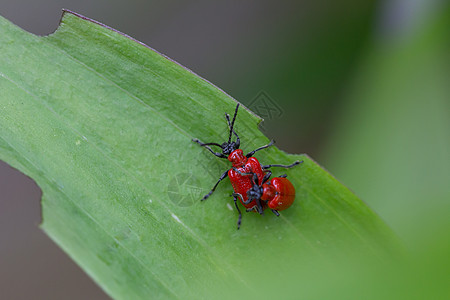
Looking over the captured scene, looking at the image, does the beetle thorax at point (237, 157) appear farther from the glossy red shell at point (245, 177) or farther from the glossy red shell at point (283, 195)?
the glossy red shell at point (283, 195)

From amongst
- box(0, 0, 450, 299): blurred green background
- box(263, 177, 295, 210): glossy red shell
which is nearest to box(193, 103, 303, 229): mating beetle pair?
box(263, 177, 295, 210): glossy red shell

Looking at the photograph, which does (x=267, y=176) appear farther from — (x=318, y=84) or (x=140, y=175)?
(x=318, y=84)

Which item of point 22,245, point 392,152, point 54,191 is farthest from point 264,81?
point 22,245

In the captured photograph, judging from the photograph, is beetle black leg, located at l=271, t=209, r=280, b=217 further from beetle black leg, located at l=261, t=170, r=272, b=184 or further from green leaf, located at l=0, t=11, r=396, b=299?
beetle black leg, located at l=261, t=170, r=272, b=184

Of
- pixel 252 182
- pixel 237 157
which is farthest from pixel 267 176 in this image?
pixel 237 157

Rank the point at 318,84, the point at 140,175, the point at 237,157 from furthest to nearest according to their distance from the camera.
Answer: the point at 318,84
the point at 237,157
the point at 140,175
